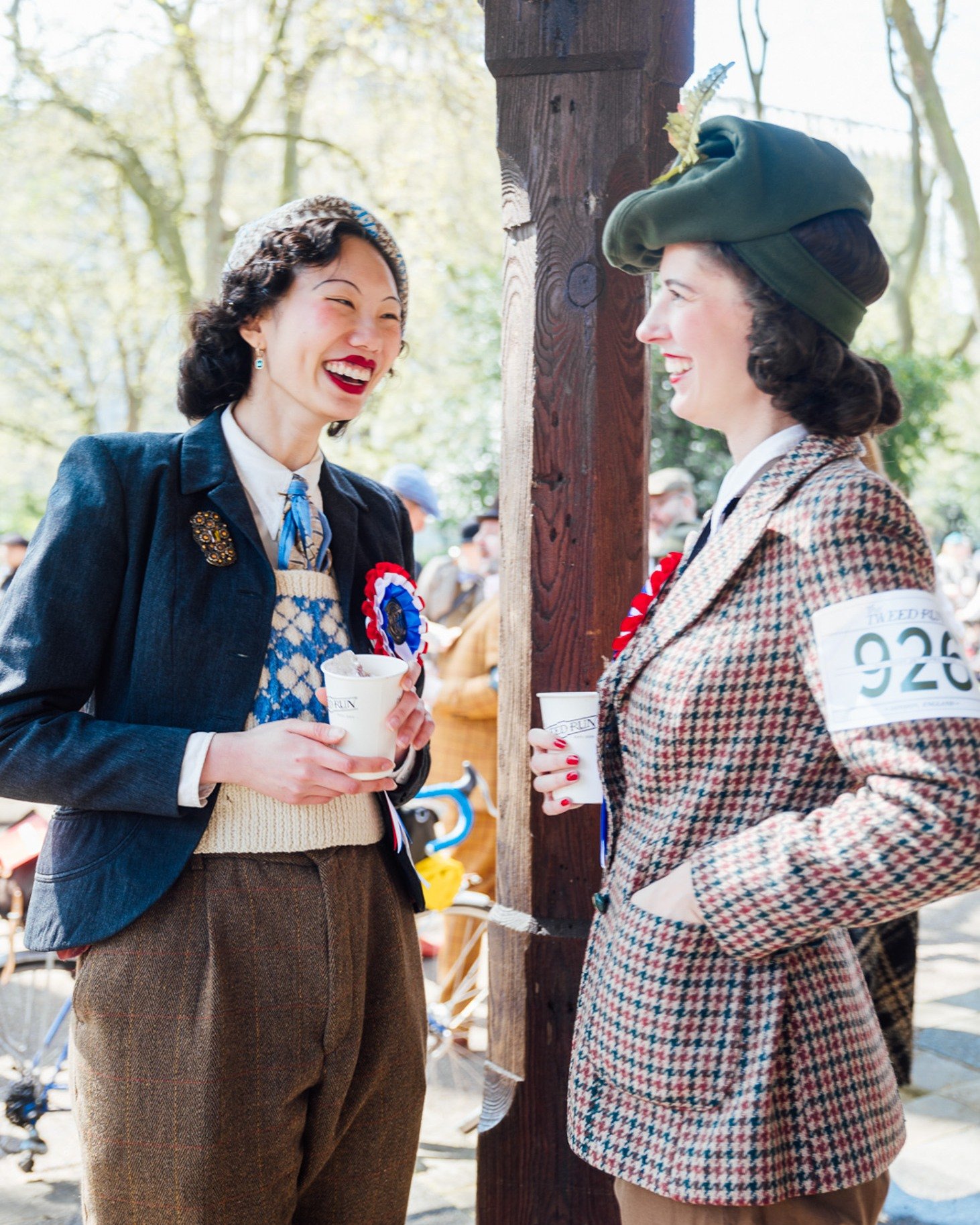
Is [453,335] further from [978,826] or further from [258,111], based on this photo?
[978,826]

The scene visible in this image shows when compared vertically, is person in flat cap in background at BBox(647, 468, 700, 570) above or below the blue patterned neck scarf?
above

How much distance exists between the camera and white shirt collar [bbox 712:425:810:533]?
1.47 m

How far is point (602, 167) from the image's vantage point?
211 centimetres

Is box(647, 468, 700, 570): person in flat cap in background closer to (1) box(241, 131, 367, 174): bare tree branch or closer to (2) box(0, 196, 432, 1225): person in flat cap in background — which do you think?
(2) box(0, 196, 432, 1225): person in flat cap in background

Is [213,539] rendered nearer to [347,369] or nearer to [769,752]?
[347,369]

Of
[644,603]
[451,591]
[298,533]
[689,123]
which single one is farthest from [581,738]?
[451,591]

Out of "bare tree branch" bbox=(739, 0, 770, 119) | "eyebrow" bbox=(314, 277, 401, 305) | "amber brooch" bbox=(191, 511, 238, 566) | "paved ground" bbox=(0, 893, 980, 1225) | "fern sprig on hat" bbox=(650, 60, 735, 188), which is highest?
"bare tree branch" bbox=(739, 0, 770, 119)

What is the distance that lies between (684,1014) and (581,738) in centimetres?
41

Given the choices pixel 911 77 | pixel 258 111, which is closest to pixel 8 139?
pixel 258 111

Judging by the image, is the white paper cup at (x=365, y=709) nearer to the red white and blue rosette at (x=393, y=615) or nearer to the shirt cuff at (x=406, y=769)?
the red white and blue rosette at (x=393, y=615)

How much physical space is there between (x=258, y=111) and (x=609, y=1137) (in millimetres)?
16865

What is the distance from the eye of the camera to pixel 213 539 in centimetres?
177

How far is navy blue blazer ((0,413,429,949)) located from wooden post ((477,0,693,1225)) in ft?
2.03

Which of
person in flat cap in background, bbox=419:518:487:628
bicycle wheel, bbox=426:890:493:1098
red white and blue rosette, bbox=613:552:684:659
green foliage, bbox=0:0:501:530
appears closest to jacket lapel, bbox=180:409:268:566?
red white and blue rosette, bbox=613:552:684:659
